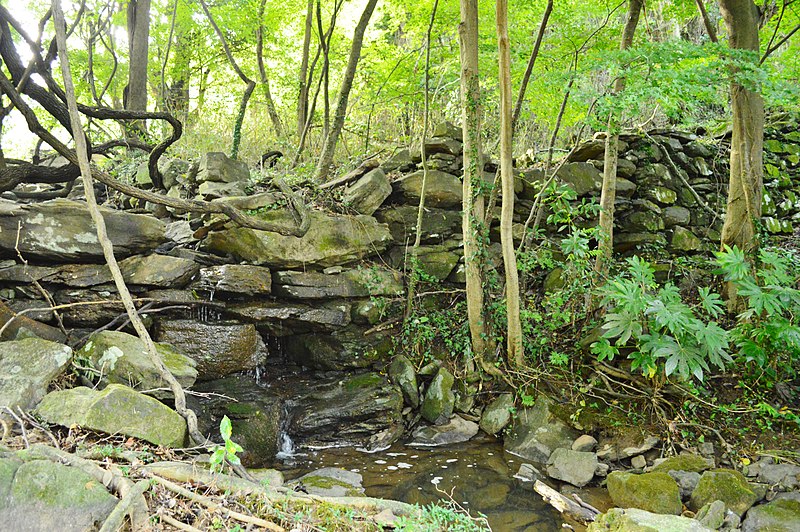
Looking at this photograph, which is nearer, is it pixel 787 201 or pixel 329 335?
pixel 329 335

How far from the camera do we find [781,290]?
4.71 metres

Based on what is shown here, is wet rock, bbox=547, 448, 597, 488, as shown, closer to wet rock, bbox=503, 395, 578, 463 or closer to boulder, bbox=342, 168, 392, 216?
wet rock, bbox=503, 395, 578, 463

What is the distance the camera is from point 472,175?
20.9ft

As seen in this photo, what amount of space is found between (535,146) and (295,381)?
272 inches

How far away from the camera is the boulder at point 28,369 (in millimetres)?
3615

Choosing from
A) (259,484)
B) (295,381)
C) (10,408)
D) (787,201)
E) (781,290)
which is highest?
(787,201)

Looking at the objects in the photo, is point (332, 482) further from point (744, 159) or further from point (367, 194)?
point (744, 159)

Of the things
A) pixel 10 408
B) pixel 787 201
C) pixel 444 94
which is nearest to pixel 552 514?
pixel 10 408

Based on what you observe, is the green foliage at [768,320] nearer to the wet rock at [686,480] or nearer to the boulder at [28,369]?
the wet rock at [686,480]

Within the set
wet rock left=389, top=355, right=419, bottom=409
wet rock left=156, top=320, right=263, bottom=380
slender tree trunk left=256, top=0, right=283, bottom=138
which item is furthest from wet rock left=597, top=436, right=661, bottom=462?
slender tree trunk left=256, top=0, right=283, bottom=138

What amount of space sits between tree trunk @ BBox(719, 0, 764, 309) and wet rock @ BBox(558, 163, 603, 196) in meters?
2.04

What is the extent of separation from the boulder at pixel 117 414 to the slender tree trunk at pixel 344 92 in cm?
458

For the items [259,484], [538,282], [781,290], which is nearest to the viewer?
[259,484]

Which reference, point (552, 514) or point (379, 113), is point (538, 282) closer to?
point (552, 514)
